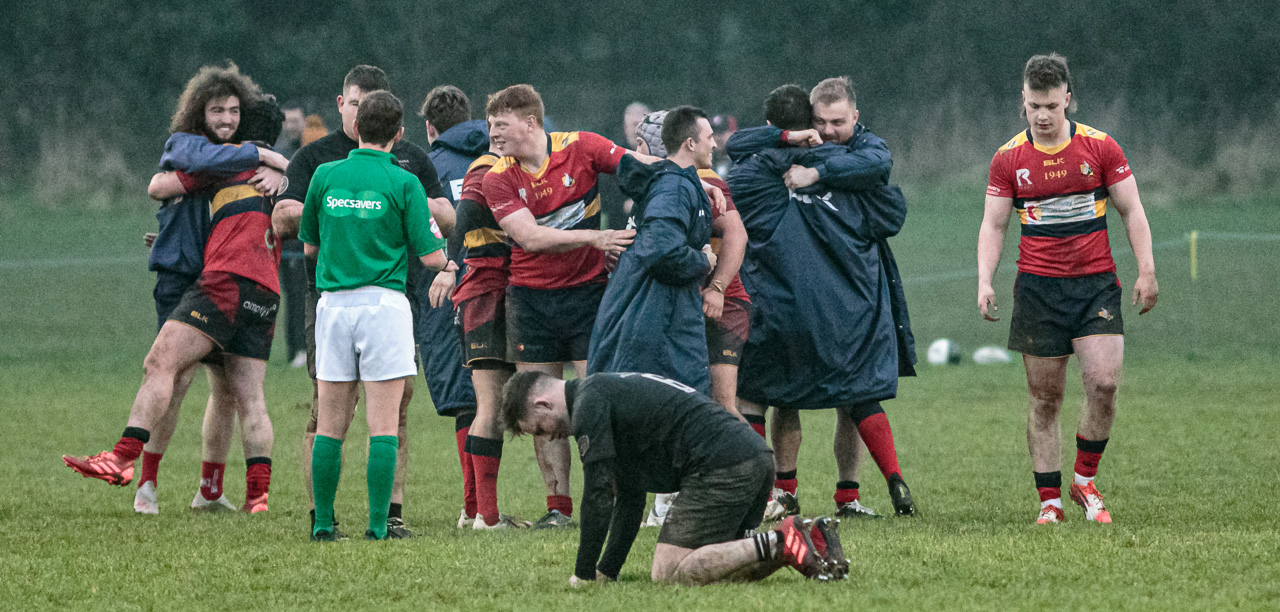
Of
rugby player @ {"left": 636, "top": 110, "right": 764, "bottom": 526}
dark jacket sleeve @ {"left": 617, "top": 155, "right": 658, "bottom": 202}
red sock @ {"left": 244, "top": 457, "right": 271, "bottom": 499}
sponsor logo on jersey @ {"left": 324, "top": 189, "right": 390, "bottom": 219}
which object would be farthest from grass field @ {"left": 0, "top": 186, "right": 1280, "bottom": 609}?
dark jacket sleeve @ {"left": 617, "top": 155, "right": 658, "bottom": 202}

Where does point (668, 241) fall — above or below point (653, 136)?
below

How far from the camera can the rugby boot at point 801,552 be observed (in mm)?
4938

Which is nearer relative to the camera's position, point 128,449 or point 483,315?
point 483,315

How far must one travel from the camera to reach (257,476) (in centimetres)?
734

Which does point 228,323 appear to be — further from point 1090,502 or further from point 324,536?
point 1090,502

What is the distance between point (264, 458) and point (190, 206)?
1.25m

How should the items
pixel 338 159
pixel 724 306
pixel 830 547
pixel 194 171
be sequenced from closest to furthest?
pixel 830 547
pixel 338 159
pixel 724 306
pixel 194 171

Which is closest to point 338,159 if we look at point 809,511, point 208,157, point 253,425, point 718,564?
point 208,157

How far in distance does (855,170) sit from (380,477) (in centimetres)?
265

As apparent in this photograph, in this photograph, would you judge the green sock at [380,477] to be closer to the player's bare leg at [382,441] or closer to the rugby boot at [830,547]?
the player's bare leg at [382,441]

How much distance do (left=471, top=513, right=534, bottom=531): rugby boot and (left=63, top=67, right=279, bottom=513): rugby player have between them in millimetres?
1291

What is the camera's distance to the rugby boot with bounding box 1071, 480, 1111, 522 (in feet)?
21.4

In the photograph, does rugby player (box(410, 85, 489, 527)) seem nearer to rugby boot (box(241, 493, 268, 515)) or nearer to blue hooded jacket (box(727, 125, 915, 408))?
rugby boot (box(241, 493, 268, 515))

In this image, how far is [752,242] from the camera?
7.36 metres
